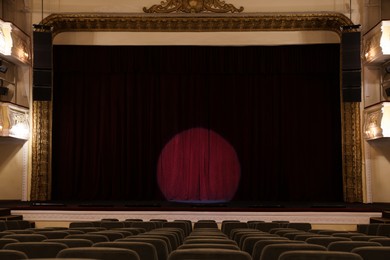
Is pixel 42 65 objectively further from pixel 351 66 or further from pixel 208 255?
pixel 208 255

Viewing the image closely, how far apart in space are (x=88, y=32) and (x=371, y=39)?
8.29 meters

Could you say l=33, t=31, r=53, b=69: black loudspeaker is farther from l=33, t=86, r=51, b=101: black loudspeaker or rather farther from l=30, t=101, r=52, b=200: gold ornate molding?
l=30, t=101, r=52, b=200: gold ornate molding

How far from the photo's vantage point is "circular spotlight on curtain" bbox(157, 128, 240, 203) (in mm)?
18078

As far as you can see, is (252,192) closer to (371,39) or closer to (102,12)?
(371,39)

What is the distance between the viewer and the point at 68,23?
1705 cm

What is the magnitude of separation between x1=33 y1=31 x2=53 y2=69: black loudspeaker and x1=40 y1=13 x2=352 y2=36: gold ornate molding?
770mm

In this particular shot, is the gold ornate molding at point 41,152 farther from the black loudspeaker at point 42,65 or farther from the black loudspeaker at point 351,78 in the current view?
the black loudspeaker at point 351,78

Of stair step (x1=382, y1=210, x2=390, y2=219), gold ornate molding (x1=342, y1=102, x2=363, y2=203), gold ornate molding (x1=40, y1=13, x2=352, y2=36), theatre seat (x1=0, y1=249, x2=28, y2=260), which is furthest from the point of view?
gold ornate molding (x1=40, y1=13, x2=352, y2=36)

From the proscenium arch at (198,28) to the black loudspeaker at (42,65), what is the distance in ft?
1.78

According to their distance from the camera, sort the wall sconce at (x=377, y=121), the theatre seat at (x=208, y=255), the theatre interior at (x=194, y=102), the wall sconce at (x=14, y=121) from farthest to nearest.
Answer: the theatre interior at (x=194, y=102)
the wall sconce at (x=14, y=121)
the wall sconce at (x=377, y=121)
the theatre seat at (x=208, y=255)

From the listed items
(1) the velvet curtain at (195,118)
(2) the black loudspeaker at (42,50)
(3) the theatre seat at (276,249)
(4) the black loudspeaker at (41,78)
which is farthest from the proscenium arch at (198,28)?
(3) the theatre seat at (276,249)

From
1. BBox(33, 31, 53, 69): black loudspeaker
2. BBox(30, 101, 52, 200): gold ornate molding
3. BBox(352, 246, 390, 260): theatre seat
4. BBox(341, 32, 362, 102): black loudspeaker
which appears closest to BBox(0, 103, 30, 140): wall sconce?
BBox(30, 101, 52, 200): gold ornate molding

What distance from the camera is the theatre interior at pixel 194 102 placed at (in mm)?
16188

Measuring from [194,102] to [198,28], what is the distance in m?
2.44
